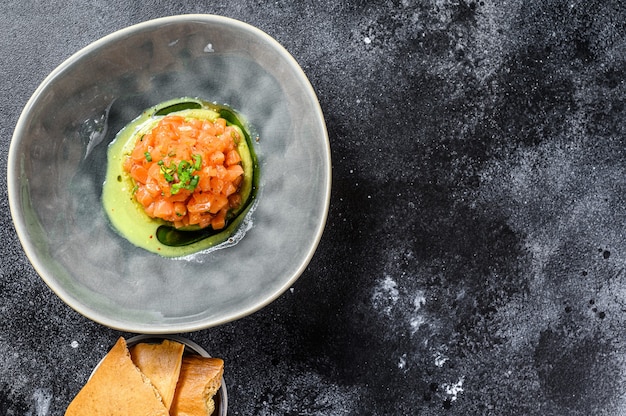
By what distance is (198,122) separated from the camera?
2180mm

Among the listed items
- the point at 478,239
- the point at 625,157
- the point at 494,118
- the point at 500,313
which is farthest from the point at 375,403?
the point at 625,157

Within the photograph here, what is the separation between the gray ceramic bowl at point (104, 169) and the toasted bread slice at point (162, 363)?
0.40 feet

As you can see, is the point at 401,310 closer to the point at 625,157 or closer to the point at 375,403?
the point at 375,403

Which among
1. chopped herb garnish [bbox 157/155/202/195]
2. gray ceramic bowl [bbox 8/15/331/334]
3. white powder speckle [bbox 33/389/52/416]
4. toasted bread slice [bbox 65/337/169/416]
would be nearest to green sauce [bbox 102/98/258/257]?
gray ceramic bowl [bbox 8/15/331/334]

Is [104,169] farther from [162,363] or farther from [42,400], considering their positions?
[42,400]

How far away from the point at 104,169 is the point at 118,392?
29.8 inches

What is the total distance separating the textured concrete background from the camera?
238 cm

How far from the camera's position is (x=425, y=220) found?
7.86 ft

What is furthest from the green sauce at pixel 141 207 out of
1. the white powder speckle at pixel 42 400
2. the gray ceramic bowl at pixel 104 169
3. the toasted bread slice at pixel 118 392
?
the white powder speckle at pixel 42 400

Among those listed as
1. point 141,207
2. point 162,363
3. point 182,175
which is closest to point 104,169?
point 141,207

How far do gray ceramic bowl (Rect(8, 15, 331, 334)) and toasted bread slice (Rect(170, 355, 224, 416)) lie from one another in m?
0.20

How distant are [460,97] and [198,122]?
963 mm

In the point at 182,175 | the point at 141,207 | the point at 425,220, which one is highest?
the point at 182,175

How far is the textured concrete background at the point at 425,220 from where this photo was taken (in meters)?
2.38
